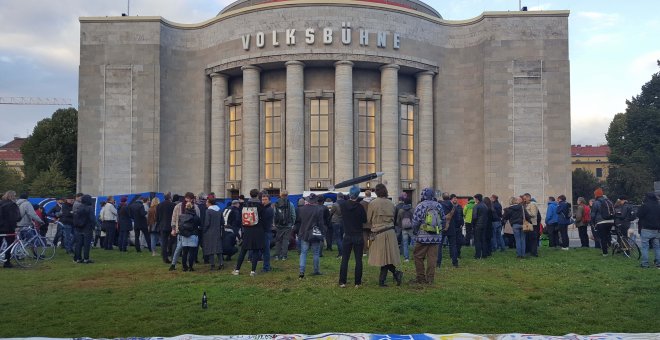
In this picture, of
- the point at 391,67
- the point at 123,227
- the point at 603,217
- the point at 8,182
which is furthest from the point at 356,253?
the point at 8,182

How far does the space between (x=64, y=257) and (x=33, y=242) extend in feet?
6.53

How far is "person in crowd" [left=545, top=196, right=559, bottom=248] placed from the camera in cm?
2053

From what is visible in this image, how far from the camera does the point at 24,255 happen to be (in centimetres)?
1627

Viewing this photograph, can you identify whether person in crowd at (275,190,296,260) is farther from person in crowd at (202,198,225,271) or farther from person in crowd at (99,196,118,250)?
person in crowd at (99,196,118,250)

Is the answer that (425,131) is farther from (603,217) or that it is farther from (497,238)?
(603,217)

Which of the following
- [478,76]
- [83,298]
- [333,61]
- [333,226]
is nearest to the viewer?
[83,298]

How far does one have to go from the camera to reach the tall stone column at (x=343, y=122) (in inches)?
1454

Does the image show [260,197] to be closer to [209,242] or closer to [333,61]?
[209,242]

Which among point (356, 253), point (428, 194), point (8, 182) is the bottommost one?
point (356, 253)

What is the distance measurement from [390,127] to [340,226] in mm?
19866

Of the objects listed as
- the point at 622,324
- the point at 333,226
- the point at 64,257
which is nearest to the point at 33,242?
the point at 64,257

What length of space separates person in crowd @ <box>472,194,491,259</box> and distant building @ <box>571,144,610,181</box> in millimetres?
99253

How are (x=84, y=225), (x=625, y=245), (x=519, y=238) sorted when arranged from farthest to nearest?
(x=519, y=238)
(x=625, y=245)
(x=84, y=225)

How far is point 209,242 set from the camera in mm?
14938
